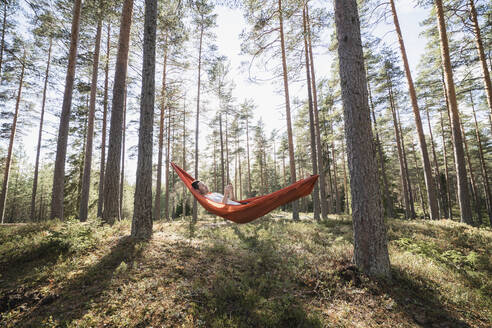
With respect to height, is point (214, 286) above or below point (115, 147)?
below

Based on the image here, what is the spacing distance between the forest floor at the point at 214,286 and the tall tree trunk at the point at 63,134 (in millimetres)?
1885

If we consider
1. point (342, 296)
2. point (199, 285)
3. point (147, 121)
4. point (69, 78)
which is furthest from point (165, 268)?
point (69, 78)

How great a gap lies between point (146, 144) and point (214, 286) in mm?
3256

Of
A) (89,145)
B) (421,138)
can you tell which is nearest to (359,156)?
(421,138)

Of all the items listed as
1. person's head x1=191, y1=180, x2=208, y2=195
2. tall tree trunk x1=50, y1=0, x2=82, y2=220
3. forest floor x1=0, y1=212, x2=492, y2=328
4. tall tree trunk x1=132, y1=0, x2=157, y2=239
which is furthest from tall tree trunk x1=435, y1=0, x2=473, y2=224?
tall tree trunk x1=50, y1=0, x2=82, y2=220

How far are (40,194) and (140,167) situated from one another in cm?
2919

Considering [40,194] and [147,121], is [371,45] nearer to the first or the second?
[147,121]

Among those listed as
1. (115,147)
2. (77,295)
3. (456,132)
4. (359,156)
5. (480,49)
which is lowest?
(77,295)

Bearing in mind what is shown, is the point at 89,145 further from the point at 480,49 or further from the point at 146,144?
the point at 480,49

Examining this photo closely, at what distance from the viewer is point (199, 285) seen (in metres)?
2.87

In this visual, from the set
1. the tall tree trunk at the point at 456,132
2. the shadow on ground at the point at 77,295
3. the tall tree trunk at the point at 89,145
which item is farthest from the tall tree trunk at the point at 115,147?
the tall tree trunk at the point at 456,132

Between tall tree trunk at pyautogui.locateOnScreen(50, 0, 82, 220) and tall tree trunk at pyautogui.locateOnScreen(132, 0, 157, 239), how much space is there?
12.2ft

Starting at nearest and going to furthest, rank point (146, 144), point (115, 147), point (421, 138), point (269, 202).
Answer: point (269, 202)
point (146, 144)
point (115, 147)
point (421, 138)

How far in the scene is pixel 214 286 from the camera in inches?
114
